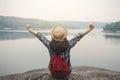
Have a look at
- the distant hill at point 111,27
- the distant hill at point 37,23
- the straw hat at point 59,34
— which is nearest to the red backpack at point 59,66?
the straw hat at point 59,34

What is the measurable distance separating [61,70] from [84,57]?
294 centimetres

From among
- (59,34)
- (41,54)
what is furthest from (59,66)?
(41,54)

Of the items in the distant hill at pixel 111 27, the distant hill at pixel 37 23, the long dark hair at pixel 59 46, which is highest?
the long dark hair at pixel 59 46

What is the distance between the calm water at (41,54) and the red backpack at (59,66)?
2594mm

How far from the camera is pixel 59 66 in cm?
247

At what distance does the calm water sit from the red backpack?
2594mm

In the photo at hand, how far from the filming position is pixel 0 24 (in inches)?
219

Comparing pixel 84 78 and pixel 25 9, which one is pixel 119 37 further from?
pixel 84 78

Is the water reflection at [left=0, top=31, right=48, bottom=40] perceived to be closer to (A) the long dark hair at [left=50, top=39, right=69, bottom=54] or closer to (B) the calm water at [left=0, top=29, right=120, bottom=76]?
(B) the calm water at [left=0, top=29, right=120, bottom=76]

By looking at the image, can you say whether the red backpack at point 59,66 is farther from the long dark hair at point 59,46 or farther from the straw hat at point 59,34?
the straw hat at point 59,34

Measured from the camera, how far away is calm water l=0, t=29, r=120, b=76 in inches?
205

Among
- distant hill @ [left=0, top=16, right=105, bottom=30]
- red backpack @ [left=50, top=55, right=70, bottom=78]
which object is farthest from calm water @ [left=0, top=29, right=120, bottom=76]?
red backpack @ [left=50, top=55, right=70, bottom=78]

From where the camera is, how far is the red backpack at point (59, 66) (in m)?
2.46

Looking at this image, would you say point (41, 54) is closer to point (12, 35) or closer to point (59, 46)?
point (12, 35)
